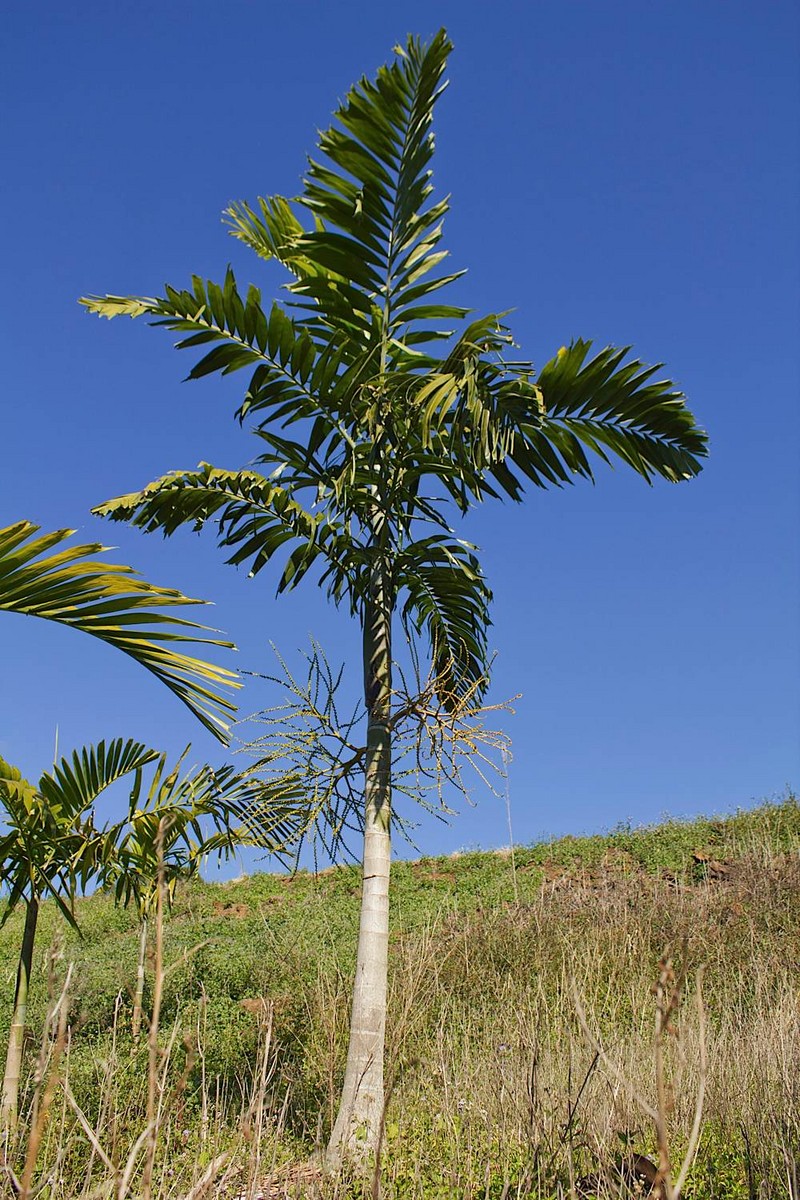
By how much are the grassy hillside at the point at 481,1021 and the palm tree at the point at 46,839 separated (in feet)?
1.18

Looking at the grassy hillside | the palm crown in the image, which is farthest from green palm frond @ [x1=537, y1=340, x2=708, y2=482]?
the grassy hillside

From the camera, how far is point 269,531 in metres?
5.61

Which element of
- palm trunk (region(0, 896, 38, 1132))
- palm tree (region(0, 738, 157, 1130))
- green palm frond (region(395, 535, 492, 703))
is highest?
green palm frond (region(395, 535, 492, 703))

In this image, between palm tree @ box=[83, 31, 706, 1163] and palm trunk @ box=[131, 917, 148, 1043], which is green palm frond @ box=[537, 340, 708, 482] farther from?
palm trunk @ box=[131, 917, 148, 1043]

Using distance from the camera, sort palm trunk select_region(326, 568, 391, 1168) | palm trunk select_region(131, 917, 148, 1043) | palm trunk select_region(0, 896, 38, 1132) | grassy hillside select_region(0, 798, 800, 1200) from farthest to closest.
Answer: palm trunk select_region(131, 917, 148, 1043)
palm trunk select_region(0, 896, 38, 1132)
palm trunk select_region(326, 568, 391, 1168)
grassy hillside select_region(0, 798, 800, 1200)

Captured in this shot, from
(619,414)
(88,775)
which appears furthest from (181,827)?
(619,414)

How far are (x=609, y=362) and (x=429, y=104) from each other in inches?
74.7

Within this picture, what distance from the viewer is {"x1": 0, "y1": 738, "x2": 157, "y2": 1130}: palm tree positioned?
4.89 meters

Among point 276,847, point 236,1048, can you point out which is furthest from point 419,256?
point 236,1048

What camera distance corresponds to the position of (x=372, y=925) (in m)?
4.69

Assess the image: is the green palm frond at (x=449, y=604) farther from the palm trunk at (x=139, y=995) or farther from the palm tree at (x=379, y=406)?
the palm trunk at (x=139, y=995)

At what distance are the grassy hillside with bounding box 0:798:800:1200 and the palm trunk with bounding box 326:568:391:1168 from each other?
0.16 meters

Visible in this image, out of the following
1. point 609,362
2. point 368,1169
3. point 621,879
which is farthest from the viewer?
point 621,879

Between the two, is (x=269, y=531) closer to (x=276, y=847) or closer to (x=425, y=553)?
(x=425, y=553)
